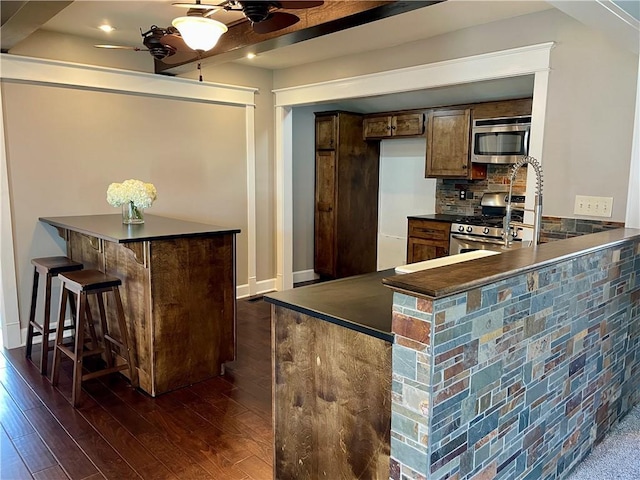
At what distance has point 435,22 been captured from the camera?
3404 mm

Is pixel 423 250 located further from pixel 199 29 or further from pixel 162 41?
pixel 199 29

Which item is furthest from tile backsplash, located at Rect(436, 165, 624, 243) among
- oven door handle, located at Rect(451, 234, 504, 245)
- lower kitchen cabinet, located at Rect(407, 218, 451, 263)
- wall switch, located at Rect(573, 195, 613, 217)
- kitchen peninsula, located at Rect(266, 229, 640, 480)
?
kitchen peninsula, located at Rect(266, 229, 640, 480)

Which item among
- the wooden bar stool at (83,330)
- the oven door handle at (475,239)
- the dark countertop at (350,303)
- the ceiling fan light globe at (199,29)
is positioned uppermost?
the ceiling fan light globe at (199,29)

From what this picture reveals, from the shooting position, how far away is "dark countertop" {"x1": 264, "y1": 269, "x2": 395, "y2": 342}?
5.04ft

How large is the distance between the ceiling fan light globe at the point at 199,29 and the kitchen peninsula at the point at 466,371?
4.74 feet

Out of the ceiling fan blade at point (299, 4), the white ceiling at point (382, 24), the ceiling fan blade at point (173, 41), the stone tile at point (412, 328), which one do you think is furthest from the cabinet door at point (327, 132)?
the stone tile at point (412, 328)

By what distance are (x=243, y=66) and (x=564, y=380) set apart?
4.19m

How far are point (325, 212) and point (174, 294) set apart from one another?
3025mm

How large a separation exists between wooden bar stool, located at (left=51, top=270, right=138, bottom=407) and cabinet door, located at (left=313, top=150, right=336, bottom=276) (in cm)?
297

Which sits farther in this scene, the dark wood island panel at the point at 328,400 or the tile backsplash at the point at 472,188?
the tile backsplash at the point at 472,188

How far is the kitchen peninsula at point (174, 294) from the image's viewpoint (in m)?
2.84

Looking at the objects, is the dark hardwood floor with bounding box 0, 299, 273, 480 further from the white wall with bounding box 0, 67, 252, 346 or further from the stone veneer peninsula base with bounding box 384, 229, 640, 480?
the white wall with bounding box 0, 67, 252, 346

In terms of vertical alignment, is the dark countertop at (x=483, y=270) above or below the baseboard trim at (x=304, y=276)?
above

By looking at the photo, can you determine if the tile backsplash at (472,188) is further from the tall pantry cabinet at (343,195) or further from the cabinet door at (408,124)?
the tall pantry cabinet at (343,195)
